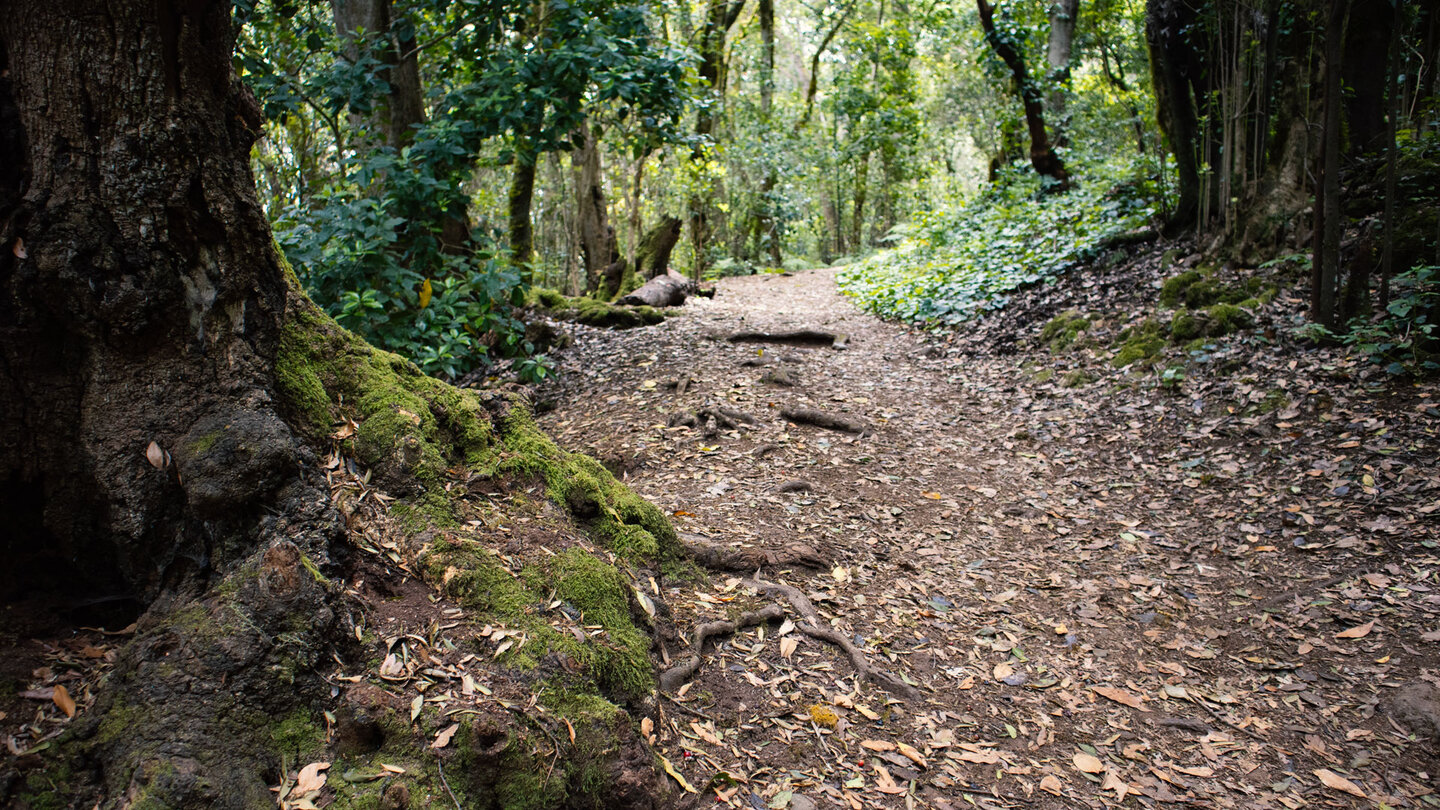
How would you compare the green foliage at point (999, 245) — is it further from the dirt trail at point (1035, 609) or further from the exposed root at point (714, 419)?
the exposed root at point (714, 419)

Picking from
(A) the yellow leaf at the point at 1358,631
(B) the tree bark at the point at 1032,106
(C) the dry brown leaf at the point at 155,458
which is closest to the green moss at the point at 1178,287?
(A) the yellow leaf at the point at 1358,631

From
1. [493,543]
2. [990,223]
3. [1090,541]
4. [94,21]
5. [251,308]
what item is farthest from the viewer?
[990,223]

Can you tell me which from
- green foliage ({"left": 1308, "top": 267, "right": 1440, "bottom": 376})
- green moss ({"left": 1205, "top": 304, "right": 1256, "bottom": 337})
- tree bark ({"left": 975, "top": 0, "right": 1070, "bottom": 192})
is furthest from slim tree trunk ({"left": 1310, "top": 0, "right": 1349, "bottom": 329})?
tree bark ({"left": 975, "top": 0, "right": 1070, "bottom": 192})

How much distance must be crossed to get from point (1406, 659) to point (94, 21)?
5587 millimetres

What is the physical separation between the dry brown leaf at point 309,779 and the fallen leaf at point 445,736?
0.27 metres

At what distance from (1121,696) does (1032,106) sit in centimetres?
1210

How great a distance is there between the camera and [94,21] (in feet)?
6.61

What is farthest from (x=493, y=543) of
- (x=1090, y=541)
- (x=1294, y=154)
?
(x=1294, y=154)

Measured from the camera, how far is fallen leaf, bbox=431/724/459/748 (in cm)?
210

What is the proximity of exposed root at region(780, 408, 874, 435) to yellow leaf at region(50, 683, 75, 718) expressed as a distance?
5.13 m

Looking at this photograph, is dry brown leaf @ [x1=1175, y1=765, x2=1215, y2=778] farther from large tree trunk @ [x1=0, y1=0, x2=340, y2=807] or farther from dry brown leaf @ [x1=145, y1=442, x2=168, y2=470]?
dry brown leaf @ [x1=145, y1=442, x2=168, y2=470]

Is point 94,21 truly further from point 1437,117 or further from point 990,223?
point 990,223

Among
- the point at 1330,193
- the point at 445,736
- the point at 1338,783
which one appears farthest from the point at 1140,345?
the point at 445,736

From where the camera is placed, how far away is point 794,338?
Result: 9266 mm
